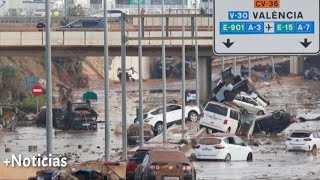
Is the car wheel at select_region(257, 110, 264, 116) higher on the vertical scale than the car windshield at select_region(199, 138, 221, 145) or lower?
lower

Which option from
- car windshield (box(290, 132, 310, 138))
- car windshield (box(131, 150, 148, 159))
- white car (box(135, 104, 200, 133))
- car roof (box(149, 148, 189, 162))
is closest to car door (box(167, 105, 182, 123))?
white car (box(135, 104, 200, 133))

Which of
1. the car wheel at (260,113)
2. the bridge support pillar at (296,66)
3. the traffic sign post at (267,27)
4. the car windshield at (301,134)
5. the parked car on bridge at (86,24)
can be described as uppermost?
the traffic sign post at (267,27)

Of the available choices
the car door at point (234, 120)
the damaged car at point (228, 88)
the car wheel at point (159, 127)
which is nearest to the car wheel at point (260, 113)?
the damaged car at point (228, 88)

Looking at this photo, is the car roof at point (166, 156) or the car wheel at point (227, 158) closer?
the car roof at point (166, 156)

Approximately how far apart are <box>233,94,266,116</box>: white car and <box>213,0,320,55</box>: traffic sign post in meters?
36.1

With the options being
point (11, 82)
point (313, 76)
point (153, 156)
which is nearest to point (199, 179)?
point (153, 156)

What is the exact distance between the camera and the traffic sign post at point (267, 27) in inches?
1444

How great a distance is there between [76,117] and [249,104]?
9922 millimetres

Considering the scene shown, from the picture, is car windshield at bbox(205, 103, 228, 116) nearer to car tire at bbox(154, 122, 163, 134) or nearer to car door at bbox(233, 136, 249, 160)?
car tire at bbox(154, 122, 163, 134)

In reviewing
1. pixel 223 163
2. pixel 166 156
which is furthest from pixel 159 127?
pixel 166 156

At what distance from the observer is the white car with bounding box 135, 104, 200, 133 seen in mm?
68706

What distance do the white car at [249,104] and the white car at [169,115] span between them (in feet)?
8.00

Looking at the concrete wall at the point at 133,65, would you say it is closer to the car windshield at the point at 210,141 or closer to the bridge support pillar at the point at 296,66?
the bridge support pillar at the point at 296,66

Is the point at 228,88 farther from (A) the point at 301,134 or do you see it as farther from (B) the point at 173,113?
(A) the point at 301,134
